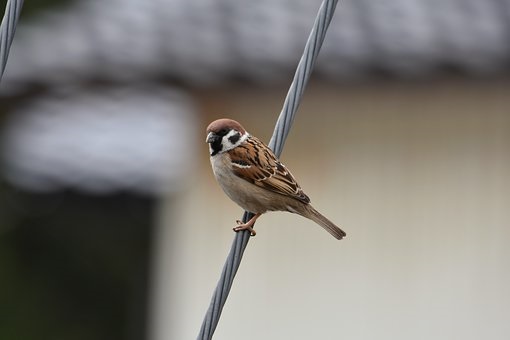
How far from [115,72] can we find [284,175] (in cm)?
240

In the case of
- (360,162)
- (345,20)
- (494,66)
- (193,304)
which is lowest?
(193,304)

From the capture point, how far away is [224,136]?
14.3 ft

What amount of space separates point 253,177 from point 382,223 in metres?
2.06

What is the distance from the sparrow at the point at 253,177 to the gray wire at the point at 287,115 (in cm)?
140

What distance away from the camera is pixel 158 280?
23.6 ft

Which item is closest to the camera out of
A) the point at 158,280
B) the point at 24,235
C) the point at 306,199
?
the point at 306,199

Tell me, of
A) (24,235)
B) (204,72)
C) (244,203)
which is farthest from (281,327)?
(24,235)

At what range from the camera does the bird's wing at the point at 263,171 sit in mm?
4246

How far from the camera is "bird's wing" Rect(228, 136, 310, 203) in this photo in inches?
167

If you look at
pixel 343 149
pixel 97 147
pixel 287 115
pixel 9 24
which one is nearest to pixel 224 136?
pixel 287 115

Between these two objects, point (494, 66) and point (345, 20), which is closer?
point (494, 66)

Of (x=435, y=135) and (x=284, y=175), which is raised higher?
(x=435, y=135)

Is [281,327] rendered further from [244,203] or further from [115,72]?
[244,203]

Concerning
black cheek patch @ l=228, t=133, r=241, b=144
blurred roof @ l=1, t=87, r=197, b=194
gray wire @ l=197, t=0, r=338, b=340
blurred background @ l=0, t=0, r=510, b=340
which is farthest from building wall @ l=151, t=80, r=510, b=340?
gray wire @ l=197, t=0, r=338, b=340
